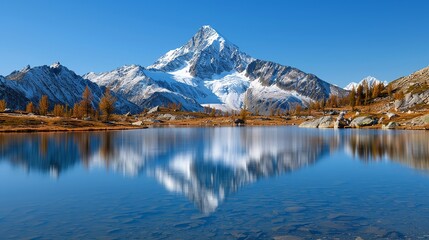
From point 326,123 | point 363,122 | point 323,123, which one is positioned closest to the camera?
point 363,122

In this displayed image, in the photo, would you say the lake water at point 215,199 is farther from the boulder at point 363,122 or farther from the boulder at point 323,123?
the boulder at point 323,123

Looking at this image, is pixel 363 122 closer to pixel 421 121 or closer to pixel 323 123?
pixel 323 123

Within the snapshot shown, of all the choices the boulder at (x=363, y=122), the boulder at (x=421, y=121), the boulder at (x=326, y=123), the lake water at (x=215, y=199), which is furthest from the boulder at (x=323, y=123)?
the lake water at (x=215, y=199)

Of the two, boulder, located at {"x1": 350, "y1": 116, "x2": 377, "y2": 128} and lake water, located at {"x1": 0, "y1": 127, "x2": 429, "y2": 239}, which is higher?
boulder, located at {"x1": 350, "y1": 116, "x2": 377, "y2": 128}

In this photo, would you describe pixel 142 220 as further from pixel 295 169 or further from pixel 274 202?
pixel 295 169

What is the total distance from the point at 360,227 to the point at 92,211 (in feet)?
51.0

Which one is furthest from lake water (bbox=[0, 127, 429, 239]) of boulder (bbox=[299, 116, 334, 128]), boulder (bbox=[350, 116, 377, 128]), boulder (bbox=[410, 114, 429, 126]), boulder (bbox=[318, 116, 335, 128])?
boulder (bbox=[299, 116, 334, 128])

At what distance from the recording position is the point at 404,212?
846 inches

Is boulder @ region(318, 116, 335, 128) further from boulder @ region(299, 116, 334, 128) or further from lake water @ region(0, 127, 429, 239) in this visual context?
lake water @ region(0, 127, 429, 239)

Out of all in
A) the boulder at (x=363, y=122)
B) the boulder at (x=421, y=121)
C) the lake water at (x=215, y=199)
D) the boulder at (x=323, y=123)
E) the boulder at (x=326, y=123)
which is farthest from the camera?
the boulder at (x=323, y=123)

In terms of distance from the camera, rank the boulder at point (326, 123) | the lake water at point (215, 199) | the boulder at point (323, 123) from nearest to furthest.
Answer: the lake water at point (215, 199) < the boulder at point (326, 123) < the boulder at point (323, 123)

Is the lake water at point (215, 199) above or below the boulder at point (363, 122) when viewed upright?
below

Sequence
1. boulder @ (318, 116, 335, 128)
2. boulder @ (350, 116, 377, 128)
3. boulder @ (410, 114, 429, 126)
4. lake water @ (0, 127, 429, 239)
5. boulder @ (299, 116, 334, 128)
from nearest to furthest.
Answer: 1. lake water @ (0, 127, 429, 239)
2. boulder @ (410, 114, 429, 126)
3. boulder @ (350, 116, 377, 128)
4. boulder @ (318, 116, 335, 128)
5. boulder @ (299, 116, 334, 128)

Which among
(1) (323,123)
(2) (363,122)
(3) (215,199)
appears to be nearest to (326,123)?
(1) (323,123)
